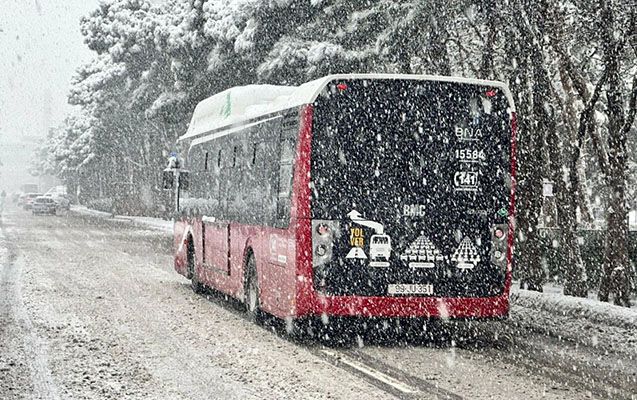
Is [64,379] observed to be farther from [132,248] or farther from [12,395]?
[132,248]

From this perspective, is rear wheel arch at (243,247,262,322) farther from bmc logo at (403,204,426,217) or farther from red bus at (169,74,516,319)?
bmc logo at (403,204,426,217)

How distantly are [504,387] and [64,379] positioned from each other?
372 cm

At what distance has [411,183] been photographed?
39.4 ft

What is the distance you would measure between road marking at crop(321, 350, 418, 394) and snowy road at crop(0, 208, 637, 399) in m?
0.01

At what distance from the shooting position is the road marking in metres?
8.89

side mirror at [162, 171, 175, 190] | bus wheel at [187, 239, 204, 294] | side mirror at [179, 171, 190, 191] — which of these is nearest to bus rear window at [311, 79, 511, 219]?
bus wheel at [187, 239, 204, 294]

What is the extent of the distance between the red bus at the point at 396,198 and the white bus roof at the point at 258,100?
34 mm

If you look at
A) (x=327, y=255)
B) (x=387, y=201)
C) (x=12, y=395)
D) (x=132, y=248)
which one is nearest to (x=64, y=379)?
(x=12, y=395)

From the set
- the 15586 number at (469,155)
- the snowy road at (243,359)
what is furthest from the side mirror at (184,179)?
the 15586 number at (469,155)

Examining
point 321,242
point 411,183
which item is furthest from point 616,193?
point 321,242

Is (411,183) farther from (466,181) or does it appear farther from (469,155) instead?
(469,155)

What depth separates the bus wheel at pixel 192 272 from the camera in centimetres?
1844

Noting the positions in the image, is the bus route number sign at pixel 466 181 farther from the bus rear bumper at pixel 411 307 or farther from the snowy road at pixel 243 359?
the snowy road at pixel 243 359

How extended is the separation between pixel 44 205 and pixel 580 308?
227 feet
